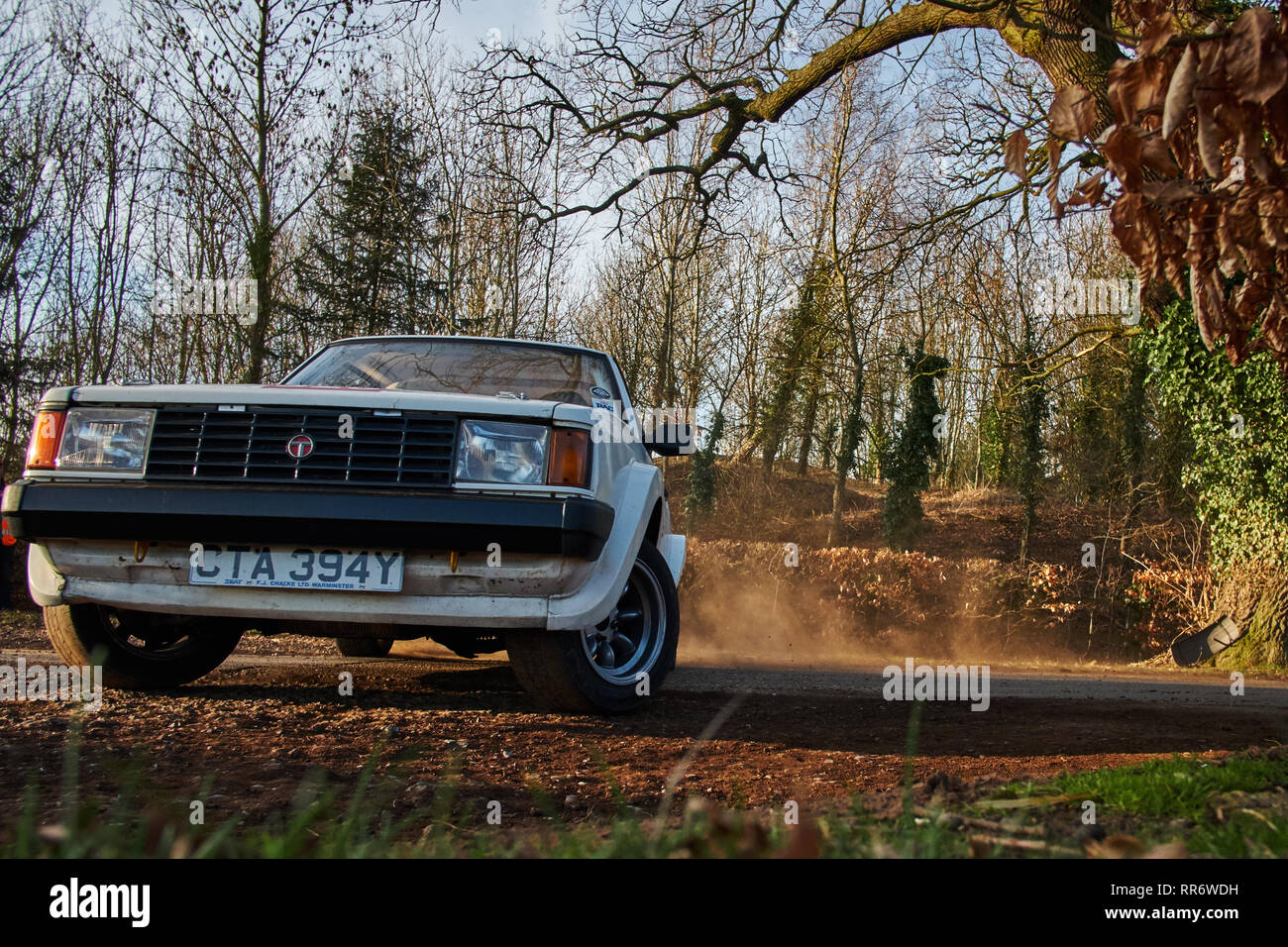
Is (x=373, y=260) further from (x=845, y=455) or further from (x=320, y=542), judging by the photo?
(x=320, y=542)

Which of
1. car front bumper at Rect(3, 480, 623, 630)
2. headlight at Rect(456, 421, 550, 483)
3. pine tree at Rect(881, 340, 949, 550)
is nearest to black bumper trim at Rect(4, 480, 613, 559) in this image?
car front bumper at Rect(3, 480, 623, 630)

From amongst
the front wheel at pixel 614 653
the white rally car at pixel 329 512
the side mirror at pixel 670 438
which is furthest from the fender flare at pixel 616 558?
the side mirror at pixel 670 438

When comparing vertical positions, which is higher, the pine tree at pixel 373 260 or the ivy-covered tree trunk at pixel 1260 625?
the pine tree at pixel 373 260

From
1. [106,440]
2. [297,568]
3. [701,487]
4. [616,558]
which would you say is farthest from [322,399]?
[701,487]

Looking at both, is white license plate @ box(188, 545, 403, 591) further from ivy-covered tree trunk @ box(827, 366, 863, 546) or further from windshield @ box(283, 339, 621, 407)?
ivy-covered tree trunk @ box(827, 366, 863, 546)

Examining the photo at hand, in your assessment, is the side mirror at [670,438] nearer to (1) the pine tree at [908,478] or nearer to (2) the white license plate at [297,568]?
(2) the white license plate at [297,568]

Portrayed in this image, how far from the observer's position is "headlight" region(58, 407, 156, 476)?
3947 millimetres

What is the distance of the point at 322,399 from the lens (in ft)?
12.9

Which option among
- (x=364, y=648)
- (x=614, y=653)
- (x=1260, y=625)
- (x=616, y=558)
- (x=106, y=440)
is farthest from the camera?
(x=1260, y=625)

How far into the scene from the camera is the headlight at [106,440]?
3947 mm

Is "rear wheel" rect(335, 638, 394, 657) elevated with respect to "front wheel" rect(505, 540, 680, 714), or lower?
lower

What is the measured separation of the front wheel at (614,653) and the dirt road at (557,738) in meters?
0.12

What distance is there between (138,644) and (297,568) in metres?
1.81
